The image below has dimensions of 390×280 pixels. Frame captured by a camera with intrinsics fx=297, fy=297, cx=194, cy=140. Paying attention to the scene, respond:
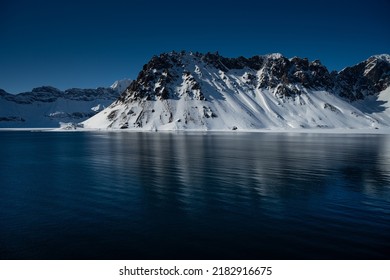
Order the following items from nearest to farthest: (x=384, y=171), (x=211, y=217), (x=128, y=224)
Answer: (x=128, y=224), (x=211, y=217), (x=384, y=171)

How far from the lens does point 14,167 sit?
52.6m

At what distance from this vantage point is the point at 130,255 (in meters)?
16.7

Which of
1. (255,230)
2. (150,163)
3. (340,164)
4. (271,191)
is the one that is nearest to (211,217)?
(255,230)

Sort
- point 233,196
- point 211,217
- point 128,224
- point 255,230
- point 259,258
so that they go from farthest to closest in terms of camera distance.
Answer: point 233,196 < point 211,217 < point 128,224 < point 255,230 < point 259,258

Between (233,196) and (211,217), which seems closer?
(211,217)

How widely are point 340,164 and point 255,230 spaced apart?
3688cm

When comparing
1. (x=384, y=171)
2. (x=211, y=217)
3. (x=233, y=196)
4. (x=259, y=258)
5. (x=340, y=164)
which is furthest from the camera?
(x=340, y=164)

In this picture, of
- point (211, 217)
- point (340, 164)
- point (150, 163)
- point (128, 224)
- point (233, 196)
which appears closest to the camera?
point (128, 224)

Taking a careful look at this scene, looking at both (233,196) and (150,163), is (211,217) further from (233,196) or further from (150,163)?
(150,163)

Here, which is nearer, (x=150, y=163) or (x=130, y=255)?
(x=130, y=255)
